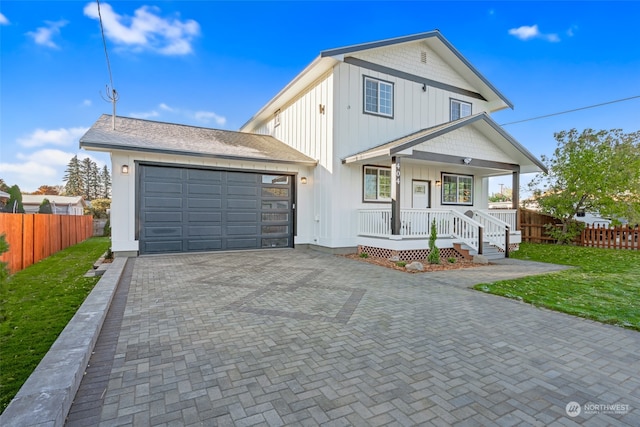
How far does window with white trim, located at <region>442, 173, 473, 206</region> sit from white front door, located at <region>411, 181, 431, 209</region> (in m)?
0.82

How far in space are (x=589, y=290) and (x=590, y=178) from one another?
924 cm

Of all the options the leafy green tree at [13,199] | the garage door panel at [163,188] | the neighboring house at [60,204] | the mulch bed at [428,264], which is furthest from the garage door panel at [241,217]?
the neighboring house at [60,204]

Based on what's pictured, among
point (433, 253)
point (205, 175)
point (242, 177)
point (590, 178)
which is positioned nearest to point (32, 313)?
point (205, 175)

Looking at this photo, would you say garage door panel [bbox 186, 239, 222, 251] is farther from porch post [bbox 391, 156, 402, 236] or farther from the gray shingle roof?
porch post [bbox 391, 156, 402, 236]

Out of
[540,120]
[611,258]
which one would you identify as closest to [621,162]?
[611,258]

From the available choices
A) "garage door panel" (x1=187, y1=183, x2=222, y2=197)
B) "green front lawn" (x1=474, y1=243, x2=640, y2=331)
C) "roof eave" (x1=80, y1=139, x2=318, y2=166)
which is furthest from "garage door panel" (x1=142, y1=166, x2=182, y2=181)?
"green front lawn" (x1=474, y1=243, x2=640, y2=331)

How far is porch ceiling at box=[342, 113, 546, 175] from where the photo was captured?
937cm

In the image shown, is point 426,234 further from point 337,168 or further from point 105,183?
point 105,183

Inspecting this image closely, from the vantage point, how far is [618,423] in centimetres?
221

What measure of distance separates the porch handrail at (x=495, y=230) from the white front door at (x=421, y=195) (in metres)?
1.84

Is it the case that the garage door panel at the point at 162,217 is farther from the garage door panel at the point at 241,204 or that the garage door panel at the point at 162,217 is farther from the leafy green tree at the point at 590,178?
the leafy green tree at the point at 590,178

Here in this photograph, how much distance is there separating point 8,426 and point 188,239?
8595 millimetres

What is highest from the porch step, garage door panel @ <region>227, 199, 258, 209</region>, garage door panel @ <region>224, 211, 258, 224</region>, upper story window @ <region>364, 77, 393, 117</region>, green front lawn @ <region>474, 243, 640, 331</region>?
upper story window @ <region>364, 77, 393, 117</region>

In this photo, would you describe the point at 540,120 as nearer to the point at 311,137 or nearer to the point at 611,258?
the point at 611,258
